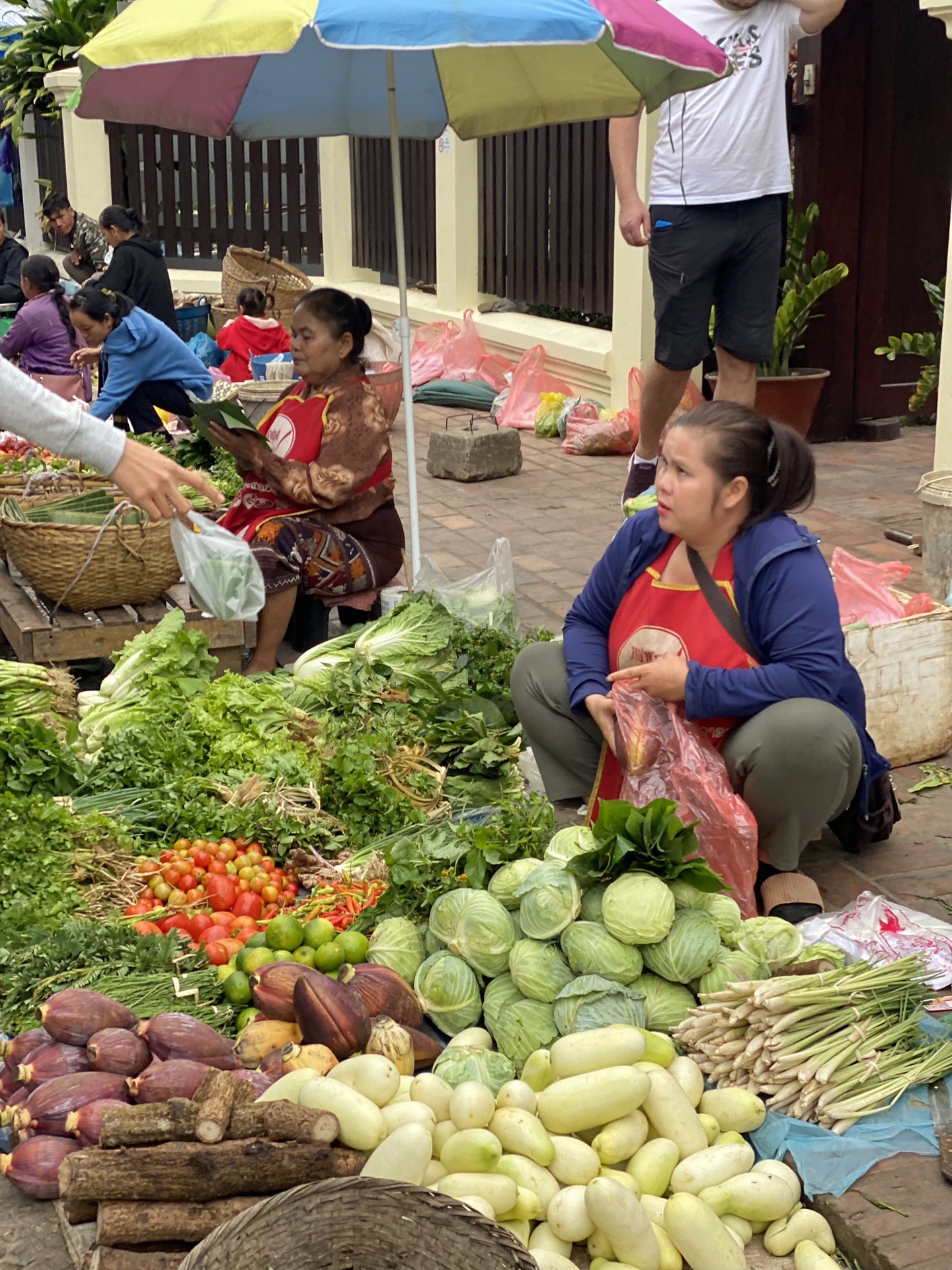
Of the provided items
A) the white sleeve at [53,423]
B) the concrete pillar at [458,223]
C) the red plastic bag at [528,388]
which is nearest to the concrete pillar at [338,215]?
the concrete pillar at [458,223]

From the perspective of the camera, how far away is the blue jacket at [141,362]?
828 centimetres

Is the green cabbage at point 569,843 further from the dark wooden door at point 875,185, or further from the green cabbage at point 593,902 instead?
the dark wooden door at point 875,185

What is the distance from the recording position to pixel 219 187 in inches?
681

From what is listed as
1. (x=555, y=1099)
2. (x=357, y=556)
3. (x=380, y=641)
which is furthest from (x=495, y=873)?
(x=357, y=556)

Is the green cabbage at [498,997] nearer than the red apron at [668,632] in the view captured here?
Yes

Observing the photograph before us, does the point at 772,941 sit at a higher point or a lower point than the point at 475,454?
higher

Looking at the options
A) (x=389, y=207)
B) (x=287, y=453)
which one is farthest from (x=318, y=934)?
(x=389, y=207)

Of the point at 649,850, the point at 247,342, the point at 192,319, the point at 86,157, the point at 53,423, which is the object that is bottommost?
the point at 192,319

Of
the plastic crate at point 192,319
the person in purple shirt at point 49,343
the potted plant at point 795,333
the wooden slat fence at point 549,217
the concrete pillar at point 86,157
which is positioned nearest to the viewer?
the potted plant at point 795,333

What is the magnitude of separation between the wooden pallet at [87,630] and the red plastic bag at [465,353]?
22.9 feet

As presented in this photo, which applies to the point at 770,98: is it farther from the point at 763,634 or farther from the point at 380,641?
the point at 763,634

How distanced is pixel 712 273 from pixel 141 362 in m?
3.68

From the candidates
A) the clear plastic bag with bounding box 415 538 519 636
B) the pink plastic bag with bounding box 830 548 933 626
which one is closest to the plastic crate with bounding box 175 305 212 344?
the clear plastic bag with bounding box 415 538 519 636

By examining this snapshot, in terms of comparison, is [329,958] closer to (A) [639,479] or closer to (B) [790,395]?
(A) [639,479]
